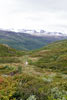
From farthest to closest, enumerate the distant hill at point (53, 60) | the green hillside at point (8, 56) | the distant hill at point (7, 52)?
the distant hill at point (7, 52)
the green hillside at point (8, 56)
the distant hill at point (53, 60)

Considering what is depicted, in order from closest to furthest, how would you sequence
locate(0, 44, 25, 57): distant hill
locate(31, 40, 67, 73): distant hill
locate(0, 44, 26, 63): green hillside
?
1. locate(31, 40, 67, 73): distant hill
2. locate(0, 44, 26, 63): green hillside
3. locate(0, 44, 25, 57): distant hill

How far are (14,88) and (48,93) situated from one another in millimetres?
2346

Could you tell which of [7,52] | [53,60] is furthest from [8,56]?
[53,60]

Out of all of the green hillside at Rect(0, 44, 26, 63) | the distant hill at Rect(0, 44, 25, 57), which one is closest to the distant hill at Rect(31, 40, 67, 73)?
the green hillside at Rect(0, 44, 26, 63)

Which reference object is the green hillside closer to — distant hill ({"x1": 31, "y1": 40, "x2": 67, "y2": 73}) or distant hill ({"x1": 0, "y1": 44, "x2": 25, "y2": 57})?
distant hill ({"x1": 0, "y1": 44, "x2": 25, "y2": 57})

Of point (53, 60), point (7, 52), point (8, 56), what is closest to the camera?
point (53, 60)

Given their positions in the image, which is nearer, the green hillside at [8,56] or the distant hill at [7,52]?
the green hillside at [8,56]

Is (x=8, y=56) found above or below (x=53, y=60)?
above

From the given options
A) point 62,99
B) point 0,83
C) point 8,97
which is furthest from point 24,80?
point 62,99

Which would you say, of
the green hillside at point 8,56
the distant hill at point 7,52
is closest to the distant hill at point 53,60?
the green hillside at point 8,56

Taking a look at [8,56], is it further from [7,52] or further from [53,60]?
[53,60]

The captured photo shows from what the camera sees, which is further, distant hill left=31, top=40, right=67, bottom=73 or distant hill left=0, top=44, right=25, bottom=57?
distant hill left=0, top=44, right=25, bottom=57

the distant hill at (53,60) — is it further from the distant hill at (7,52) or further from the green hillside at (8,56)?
the distant hill at (7,52)

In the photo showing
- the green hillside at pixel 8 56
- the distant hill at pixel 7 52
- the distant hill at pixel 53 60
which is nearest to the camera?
the distant hill at pixel 53 60
